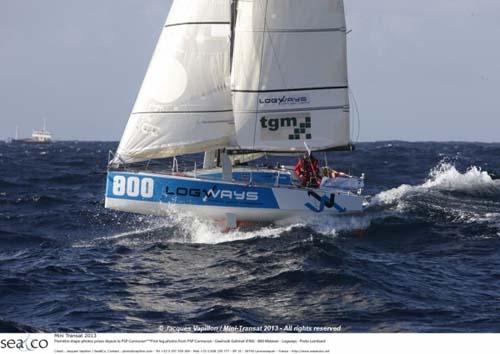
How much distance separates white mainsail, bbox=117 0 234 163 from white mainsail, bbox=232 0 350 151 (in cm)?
50

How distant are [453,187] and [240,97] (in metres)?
14.9

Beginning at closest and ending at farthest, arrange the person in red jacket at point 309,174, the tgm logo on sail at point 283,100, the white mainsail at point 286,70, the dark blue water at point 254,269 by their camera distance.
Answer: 1. the dark blue water at point 254,269
2. the white mainsail at point 286,70
3. the tgm logo on sail at point 283,100
4. the person in red jacket at point 309,174

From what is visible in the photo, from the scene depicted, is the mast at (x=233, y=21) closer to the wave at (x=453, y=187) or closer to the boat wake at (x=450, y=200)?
the boat wake at (x=450, y=200)

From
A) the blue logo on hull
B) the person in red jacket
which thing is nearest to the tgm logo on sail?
the person in red jacket

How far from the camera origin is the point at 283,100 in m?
24.6

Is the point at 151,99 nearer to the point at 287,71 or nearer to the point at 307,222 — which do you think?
the point at 287,71

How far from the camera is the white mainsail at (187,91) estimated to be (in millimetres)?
24219

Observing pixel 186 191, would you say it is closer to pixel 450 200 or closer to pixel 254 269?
pixel 254 269

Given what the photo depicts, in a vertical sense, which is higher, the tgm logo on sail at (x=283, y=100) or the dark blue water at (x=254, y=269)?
the tgm logo on sail at (x=283, y=100)

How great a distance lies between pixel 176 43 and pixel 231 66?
1786 millimetres

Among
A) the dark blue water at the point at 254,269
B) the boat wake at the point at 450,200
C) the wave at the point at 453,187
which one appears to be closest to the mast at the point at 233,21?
the dark blue water at the point at 254,269

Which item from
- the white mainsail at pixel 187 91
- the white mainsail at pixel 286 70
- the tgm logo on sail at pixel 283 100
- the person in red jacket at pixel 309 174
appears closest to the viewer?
the white mainsail at pixel 187 91

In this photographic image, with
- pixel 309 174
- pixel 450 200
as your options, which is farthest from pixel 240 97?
pixel 450 200

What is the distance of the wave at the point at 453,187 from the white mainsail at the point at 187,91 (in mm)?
8762
